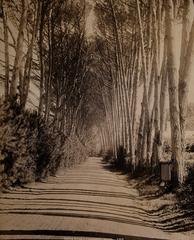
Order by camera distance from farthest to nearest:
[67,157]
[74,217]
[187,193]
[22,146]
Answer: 1. [67,157]
2. [22,146]
3. [187,193]
4. [74,217]

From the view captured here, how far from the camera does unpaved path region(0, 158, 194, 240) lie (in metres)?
7.09

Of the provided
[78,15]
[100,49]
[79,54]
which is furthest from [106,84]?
[78,15]

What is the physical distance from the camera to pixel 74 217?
8664 mm

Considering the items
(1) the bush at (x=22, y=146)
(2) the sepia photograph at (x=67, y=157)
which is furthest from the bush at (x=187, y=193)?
(1) the bush at (x=22, y=146)

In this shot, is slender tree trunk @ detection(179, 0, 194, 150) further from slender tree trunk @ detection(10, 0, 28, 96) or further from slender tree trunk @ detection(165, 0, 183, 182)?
slender tree trunk @ detection(10, 0, 28, 96)

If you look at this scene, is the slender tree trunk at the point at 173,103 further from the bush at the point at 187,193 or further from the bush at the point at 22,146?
the bush at the point at 22,146

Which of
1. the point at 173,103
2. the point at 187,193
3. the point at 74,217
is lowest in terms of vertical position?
the point at 74,217

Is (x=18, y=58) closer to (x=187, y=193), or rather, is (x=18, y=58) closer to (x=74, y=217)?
(x=187, y=193)

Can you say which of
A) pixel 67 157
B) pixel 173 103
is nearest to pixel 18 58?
pixel 173 103

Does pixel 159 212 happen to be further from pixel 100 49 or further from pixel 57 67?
pixel 100 49

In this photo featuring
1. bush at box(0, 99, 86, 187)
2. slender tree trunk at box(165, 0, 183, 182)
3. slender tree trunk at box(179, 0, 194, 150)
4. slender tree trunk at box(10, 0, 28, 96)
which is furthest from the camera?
slender tree trunk at box(10, 0, 28, 96)

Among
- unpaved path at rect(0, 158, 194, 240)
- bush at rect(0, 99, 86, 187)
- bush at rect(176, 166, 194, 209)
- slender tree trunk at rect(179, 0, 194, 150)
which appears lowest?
unpaved path at rect(0, 158, 194, 240)

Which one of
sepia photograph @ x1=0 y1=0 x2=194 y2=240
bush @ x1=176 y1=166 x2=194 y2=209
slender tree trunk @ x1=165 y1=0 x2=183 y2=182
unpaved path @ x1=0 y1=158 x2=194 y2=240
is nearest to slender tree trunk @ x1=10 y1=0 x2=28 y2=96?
sepia photograph @ x1=0 y1=0 x2=194 y2=240

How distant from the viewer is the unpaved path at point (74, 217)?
7.09 m
